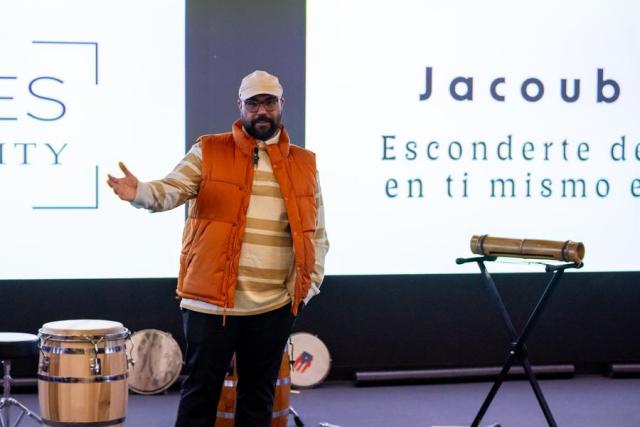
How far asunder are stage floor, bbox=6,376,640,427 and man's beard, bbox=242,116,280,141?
6.42 ft

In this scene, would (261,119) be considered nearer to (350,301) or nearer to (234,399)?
(234,399)

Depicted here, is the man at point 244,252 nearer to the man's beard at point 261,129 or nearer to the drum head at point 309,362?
the man's beard at point 261,129

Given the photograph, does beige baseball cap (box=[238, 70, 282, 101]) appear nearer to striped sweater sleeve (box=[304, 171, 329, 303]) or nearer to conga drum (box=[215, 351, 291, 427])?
striped sweater sleeve (box=[304, 171, 329, 303])

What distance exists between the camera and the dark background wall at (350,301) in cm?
609

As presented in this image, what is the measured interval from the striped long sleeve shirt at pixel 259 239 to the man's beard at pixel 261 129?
51 millimetres

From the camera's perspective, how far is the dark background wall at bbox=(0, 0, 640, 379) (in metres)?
6.09

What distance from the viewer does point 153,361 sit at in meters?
5.94

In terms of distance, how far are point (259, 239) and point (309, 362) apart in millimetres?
2484

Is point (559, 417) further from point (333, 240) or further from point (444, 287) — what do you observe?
point (333, 240)

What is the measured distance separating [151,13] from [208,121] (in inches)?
27.6

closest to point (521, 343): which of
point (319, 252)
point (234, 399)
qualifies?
point (319, 252)

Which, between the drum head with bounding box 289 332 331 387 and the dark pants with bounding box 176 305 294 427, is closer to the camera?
the dark pants with bounding box 176 305 294 427

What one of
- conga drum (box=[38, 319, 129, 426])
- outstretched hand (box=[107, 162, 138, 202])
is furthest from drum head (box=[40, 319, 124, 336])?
outstretched hand (box=[107, 162, 138, 202])

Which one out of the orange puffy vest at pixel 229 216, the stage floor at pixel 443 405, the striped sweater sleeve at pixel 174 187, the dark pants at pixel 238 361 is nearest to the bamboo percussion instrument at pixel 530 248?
the orange puffy vest at pixel 229 216
